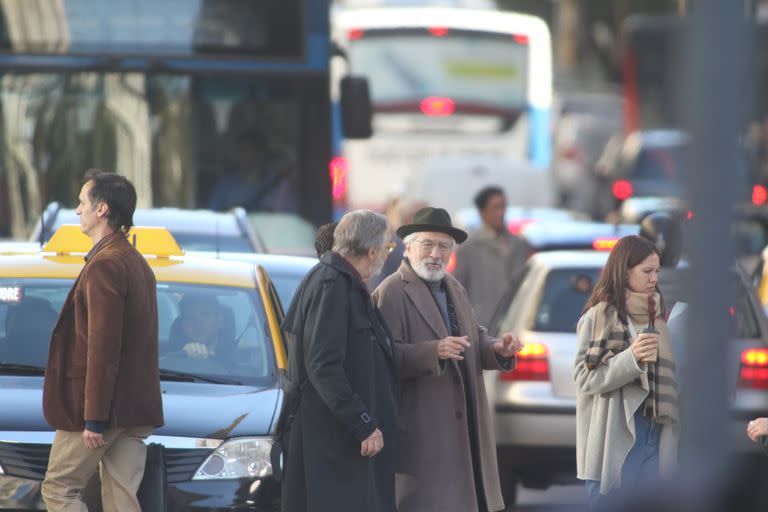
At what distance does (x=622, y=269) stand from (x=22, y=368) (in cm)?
227

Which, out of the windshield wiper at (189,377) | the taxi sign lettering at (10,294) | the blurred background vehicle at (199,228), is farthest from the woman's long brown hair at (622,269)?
the blurred background vehicle at (199,228)

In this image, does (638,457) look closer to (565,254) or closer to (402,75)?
(565,254)

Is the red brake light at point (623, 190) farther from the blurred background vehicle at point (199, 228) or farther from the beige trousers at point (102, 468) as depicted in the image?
the beige trousers at point (102, 468)

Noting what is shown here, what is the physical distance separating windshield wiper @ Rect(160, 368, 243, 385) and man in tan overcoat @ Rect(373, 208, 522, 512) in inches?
30.8

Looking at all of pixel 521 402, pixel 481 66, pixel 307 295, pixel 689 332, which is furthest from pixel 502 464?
pixel 481 66

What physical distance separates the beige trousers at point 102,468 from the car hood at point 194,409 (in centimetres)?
32

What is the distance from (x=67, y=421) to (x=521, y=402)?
147 inches

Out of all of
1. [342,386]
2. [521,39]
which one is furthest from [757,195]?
[521,39]

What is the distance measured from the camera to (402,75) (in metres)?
26.5

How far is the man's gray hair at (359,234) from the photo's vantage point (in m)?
5.34

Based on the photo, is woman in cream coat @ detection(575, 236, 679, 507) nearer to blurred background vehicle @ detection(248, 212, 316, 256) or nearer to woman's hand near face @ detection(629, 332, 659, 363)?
woman's hand near face @ detection(629, 332, 659, 363)

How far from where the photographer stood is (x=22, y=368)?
617 centimetres

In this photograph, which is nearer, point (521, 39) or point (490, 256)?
point (490, 256)

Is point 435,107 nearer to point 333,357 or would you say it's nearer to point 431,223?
point 431,223
